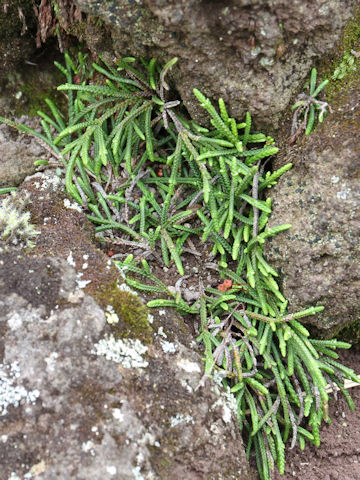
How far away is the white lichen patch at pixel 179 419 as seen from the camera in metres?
2.82

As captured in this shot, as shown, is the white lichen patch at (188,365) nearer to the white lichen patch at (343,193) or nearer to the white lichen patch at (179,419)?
the white lichen patch at (179,419)

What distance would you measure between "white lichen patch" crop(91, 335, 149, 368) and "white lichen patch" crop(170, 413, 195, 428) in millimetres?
388

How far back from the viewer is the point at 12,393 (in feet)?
8.70

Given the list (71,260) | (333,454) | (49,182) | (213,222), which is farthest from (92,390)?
(333,454)

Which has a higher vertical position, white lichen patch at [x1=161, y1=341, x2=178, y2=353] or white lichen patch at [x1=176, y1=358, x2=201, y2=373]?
white lichen patch at [x1=161, y1=341, x2=178, y2=353]

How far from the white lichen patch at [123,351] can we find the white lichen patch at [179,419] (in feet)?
1.27

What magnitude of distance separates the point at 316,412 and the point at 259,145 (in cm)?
217

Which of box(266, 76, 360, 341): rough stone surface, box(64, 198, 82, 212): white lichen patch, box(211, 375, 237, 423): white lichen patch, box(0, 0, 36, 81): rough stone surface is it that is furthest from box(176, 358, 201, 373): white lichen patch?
box(0, 0, 36, 81): rough stone surface

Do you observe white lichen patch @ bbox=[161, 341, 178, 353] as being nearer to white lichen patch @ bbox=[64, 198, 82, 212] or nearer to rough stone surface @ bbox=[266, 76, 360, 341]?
rough stone surface @ bbox=[266, 76, 360, 341]

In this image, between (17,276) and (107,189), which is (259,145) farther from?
(17,276)

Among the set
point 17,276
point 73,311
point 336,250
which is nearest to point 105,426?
point 73,311

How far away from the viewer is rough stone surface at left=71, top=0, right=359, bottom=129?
2.89m

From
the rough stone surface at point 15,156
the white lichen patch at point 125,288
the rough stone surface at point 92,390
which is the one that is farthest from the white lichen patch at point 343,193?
the rough stone surface at point 15,156

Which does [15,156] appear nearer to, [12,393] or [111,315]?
[111,315]
